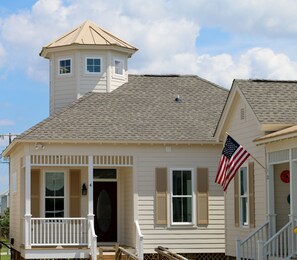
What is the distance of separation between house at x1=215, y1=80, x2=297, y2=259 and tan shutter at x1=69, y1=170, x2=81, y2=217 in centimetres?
641

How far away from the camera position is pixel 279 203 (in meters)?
23.5

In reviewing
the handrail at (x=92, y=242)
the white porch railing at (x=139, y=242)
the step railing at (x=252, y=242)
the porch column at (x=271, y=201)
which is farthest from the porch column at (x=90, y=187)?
the porch column at (x=271, y=201)

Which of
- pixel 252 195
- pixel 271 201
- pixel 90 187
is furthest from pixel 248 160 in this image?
pixel 90 187

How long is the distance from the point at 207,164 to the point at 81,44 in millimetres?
6845

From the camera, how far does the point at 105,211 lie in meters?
31.3

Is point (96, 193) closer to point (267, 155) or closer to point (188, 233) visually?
point (188, 233)

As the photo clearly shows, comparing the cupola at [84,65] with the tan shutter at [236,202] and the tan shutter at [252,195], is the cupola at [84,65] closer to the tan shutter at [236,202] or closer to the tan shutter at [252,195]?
the tan shutter at [236,202]

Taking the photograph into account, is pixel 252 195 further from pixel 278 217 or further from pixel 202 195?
pixel 202 195

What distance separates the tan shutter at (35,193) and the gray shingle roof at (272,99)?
857 cm

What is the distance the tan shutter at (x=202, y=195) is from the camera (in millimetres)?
29781

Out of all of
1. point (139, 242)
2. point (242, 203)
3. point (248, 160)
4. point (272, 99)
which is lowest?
point (139, 242)

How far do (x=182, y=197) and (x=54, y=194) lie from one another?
446cm

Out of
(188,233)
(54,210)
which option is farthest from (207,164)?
(54,210)

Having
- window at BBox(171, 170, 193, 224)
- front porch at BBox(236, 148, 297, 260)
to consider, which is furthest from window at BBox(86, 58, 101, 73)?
front porch at BBox(236, 148, 297, 260)
